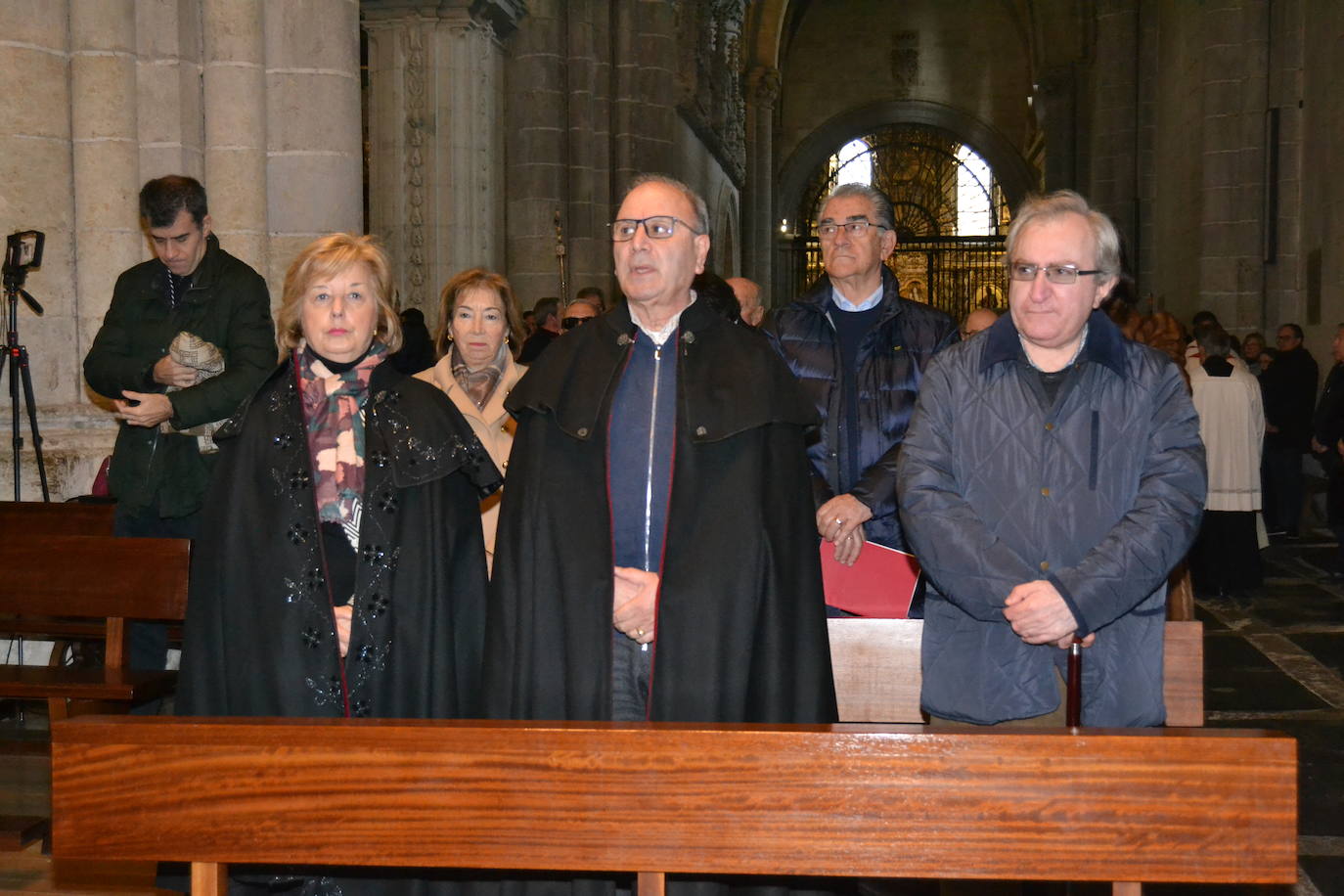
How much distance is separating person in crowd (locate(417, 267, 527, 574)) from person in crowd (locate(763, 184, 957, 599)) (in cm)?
108

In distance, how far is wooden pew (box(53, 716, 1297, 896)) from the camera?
2.04m

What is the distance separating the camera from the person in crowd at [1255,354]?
13.8 meters

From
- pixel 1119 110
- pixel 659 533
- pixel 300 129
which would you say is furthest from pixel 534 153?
pixel 1119 110

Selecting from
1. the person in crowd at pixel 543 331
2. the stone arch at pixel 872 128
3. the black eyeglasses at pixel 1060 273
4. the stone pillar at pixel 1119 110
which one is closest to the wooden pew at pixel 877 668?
the black eyeglasses at pixel 1060 273

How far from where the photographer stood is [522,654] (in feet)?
10.7

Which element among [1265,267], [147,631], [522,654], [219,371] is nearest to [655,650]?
[522,654]

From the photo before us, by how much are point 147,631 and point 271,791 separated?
3.73 meters

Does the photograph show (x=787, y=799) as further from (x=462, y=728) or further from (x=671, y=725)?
(x=462, y=728)

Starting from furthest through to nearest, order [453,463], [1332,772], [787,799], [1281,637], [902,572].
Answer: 1. [1281,637]
2. [1332,772]
3. [902,572]
4. [453,463]
5. [787,799]

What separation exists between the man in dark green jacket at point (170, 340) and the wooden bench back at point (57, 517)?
0.19 m

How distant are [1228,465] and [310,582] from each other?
7922 mm

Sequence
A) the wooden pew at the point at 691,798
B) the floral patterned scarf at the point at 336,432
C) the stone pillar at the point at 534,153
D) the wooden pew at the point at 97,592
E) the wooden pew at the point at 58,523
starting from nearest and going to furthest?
the wooden pew at the point at 691,798
the floral patterned scarf at the point at 336,432
the wooden pew at the point at 97,592
the wooden pew at the point at 58,523
the stone pillar at the point at 534,153

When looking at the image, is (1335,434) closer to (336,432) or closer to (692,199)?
(692,199)

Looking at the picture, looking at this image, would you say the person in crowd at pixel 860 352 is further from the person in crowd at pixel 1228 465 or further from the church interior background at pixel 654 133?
the person in crowd at pixel 1228 465
